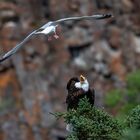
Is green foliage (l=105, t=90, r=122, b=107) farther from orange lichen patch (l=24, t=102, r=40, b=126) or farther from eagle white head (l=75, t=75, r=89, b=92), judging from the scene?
eagle white head (l=75, t=75, r=89, b=92)

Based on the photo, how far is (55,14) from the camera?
3628cm

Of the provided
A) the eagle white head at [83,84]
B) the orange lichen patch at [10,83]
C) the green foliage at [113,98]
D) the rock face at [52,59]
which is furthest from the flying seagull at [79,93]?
the orange lichen patch at [10,83]

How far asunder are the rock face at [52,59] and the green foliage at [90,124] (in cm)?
2334

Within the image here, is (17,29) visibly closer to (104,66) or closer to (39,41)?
(39,41)

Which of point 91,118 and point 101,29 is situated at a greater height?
point 91,118

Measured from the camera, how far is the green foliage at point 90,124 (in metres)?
10.7

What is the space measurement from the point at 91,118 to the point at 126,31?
26707 millimetres

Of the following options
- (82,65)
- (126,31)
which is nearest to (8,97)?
(82,65)

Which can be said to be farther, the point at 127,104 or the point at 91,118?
the point at 127,104

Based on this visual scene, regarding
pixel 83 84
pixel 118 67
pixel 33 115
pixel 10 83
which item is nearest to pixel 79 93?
pixel 83 84

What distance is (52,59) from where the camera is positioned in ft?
119

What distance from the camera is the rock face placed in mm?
34906

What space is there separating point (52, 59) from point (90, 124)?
2559cm

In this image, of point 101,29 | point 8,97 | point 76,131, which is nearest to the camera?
point 76,131
